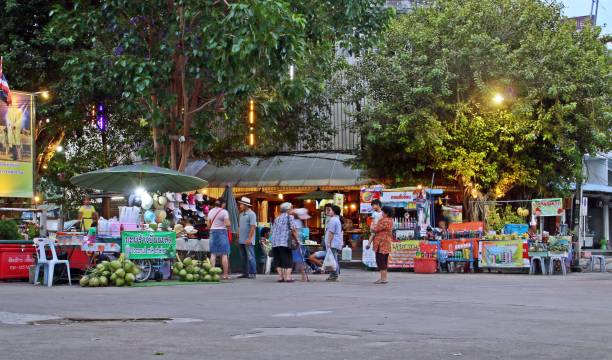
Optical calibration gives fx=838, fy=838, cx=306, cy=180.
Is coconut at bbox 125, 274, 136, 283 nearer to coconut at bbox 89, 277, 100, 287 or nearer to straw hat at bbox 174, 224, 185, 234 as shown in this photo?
coconut at bbox 89, 277, 100, 287

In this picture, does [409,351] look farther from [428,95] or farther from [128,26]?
[428,95]

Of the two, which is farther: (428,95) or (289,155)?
(289,155)

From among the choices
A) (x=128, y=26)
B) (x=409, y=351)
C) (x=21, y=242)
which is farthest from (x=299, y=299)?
(x=128, y=26)

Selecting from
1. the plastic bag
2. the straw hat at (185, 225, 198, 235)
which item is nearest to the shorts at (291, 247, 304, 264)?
the plastic bag

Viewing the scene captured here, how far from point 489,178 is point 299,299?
16.5 metres

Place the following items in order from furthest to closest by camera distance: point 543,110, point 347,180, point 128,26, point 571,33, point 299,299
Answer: point 347,180
point 571,33
point 543,110
point 128,26
point 299,299

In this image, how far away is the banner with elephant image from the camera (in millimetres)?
19406

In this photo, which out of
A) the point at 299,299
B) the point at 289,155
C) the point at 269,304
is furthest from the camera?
the point at 289,155

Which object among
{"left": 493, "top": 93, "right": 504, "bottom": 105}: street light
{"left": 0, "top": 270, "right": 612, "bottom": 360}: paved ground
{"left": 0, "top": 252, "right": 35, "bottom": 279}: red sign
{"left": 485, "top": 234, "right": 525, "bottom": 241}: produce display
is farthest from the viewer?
{"left": 493, "top": 93, "right": 504, "bottom": 105}: street light

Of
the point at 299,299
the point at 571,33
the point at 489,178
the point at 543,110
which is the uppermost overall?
the point at 571,33

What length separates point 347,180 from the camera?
32.5 m

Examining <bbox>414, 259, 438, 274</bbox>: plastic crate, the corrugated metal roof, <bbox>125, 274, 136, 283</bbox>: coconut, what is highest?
the corrugated metal roof

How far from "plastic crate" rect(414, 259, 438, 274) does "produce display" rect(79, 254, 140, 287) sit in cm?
983

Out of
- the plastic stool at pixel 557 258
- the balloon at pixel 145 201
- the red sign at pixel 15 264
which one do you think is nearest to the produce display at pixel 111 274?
the red sign at pixel 15 264
